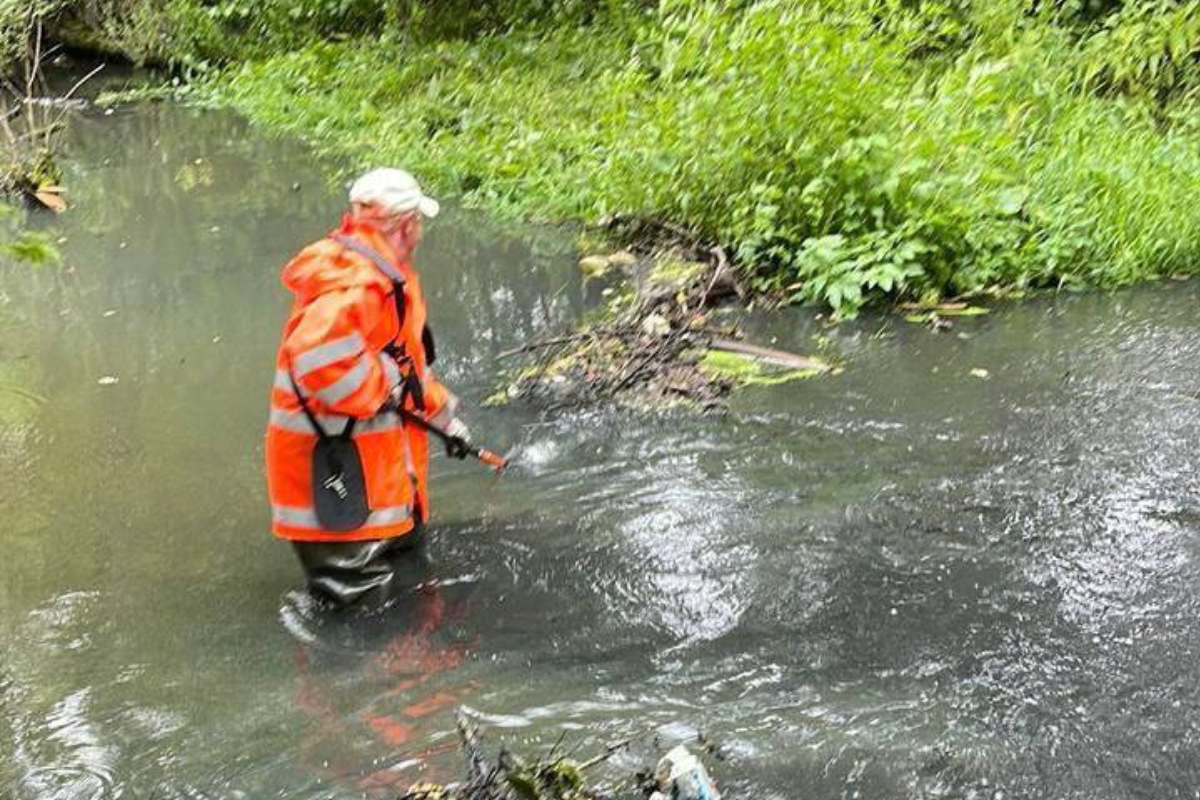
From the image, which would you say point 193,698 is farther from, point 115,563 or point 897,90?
point 897,90

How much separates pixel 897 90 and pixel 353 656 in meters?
5.46

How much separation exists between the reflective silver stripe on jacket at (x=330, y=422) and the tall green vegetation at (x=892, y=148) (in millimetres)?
3782

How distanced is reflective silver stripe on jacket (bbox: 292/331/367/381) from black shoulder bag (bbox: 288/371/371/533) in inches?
10.0

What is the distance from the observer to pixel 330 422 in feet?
13.8

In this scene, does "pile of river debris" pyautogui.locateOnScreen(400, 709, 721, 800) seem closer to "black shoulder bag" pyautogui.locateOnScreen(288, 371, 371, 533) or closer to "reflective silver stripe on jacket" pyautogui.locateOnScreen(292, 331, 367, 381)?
"black shoulder bag" pyautogui.locateOnScreen(288, 371, 371, 533)

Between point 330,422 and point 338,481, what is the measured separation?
0.22 metres

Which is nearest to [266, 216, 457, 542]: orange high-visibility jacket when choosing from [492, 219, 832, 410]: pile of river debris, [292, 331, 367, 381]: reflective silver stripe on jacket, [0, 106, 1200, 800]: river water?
[292, 331, 367, 381]: reflective silver stripe on jacket

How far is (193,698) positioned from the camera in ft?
13.5

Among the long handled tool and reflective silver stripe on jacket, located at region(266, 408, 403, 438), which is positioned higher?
reflective silver stripe on jacket, located at region(266, 408, 403, 438)

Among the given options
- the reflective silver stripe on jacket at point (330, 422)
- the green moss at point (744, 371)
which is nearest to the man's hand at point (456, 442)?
the reflective silver stripe on jacket at point (330, 422)

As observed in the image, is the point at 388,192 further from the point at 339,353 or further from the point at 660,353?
the point at 660,353

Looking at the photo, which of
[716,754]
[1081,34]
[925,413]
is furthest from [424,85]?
[716,754]

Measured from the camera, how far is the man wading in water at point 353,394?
4051 millimetres

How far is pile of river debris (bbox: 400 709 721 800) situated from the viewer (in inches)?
115
